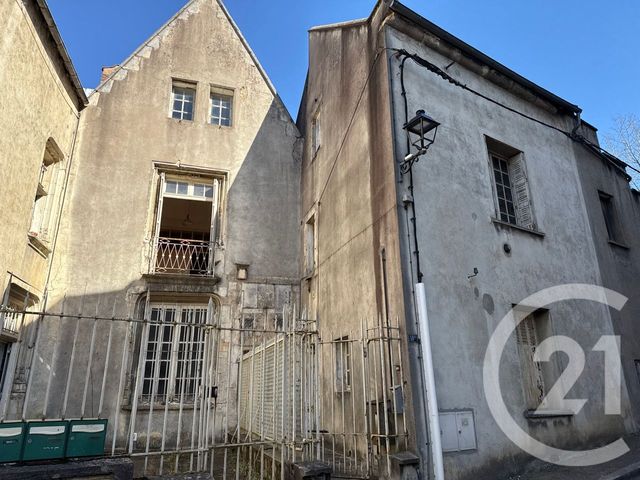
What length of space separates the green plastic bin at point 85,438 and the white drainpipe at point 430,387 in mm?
3770

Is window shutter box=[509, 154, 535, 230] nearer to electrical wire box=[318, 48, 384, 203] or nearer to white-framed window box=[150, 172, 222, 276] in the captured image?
electrical wire box=[318, 48, 384, 203]

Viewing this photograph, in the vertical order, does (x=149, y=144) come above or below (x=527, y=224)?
above

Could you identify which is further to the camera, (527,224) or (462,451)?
(527,224)

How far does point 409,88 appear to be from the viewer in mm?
8055

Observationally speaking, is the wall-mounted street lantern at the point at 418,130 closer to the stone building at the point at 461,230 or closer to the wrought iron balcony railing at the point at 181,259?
the stone building at the point at 461,230

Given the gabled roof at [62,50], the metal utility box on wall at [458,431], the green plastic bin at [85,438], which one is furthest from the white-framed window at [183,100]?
the metal utility box on wall at [458,431]

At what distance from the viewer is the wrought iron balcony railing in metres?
10.8

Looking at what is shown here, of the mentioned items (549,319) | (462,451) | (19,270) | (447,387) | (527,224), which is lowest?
(462,451)

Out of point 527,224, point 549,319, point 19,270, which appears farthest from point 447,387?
point 19,270

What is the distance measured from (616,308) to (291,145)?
342 inches

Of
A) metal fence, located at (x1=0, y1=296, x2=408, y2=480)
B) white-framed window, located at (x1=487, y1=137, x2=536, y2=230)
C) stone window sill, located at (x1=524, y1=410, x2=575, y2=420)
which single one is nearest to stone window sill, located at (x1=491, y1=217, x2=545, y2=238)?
white-framed window, located at (x1=487, y1=137, x2=536, y2=230)

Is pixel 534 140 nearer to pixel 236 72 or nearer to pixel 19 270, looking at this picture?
pixel 236 72

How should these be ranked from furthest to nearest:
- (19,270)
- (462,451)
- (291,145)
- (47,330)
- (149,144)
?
1. (291,145)
2. (149,144)
3. (47,330)
4. (19,270)
5. (462,451)

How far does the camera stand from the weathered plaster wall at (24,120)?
315 inches
